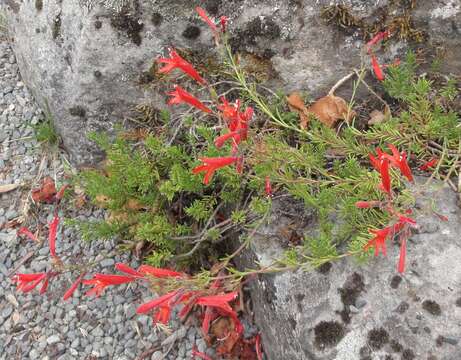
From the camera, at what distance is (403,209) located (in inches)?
93.7

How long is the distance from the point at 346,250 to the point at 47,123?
224 centimetres

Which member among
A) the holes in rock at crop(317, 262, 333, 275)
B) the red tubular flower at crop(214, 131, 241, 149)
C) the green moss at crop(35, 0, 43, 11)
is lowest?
the holes in rock at crop(317, 262, 333, 275)

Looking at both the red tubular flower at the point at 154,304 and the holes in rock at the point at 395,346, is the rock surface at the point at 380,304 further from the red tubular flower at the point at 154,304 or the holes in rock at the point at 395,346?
the red tubular flower at the point at 154,304

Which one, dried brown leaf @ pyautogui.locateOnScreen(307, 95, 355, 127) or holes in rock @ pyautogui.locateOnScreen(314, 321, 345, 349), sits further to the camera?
dried brown leaf @ pyautogui.locateOnScreen(307, 95, 355, 127)

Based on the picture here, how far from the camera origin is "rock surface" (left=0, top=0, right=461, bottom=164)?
313 cm

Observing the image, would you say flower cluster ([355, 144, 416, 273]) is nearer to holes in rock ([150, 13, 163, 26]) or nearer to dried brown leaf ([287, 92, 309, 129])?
dried brown leaf ([287, 92, 309, 129])

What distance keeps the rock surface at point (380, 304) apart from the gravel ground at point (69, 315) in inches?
25.4

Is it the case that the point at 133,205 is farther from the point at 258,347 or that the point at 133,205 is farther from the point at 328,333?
the point at 328,333

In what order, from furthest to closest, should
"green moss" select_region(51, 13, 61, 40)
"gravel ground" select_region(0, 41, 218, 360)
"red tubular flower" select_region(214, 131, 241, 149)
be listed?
"green moss" select_region(51, 13, 61, 40)
"gravel ground" select_region(0, 41, 218, 360)
"red tubular flower" select_region(214, 131, 241, 149)

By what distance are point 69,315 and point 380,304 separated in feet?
5.56

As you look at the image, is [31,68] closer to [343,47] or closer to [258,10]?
[258,10]

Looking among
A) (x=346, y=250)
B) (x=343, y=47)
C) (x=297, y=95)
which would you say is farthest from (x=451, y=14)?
(x=346, y=250)

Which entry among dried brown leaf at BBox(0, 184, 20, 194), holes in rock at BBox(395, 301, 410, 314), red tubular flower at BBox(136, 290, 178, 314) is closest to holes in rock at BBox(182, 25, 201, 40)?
dried brown leaf at BBox(0, 184, 20, 194)

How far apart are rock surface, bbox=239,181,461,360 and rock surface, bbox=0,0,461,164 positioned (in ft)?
3.20
